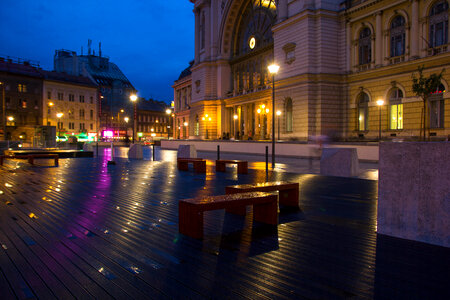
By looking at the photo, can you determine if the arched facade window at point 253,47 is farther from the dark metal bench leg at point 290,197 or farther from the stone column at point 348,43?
the dark metal bench leg at point 290,197

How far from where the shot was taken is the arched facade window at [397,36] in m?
32.2

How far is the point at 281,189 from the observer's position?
758 cm

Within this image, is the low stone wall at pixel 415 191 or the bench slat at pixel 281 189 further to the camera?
the bench slat at pixel 281 189

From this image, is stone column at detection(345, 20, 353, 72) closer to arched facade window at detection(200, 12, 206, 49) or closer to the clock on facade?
the clock on facade

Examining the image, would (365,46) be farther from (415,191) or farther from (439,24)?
(415,191)

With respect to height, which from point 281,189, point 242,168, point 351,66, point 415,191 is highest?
point 351,66

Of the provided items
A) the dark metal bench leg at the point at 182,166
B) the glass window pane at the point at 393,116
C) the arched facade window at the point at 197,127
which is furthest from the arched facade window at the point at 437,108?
the arched facade window at the point at 197,127

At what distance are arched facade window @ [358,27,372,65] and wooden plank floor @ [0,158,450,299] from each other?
32192mm

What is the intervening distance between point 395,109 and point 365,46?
792 centimetres

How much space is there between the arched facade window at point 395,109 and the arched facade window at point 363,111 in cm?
269

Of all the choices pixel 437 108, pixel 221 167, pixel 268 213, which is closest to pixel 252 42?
pixel 437 108

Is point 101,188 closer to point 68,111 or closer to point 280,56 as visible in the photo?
point 280,56

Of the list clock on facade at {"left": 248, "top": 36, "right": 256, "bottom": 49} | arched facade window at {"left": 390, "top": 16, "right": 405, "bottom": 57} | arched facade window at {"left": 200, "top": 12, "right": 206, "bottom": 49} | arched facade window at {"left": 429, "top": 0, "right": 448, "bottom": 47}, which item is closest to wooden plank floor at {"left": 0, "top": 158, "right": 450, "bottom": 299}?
arched facade window at {"left": 429, "top": 0, "right": 448, "bottom": 47}

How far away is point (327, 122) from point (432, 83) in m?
11.6
